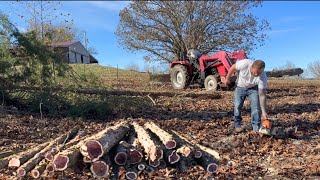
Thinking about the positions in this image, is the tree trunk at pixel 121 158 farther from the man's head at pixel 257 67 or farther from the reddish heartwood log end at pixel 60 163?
the man's head at pixel 257 67

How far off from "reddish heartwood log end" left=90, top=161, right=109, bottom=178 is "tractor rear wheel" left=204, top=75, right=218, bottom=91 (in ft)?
33.4

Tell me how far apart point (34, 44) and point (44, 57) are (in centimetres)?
38

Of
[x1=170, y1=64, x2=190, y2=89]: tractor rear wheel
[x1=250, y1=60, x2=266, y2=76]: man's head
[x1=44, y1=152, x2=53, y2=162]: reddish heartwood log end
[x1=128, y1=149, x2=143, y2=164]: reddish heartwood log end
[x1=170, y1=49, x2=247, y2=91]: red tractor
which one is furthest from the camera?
[x1=170, y1=64, x2=190, y2=89]: tractor rear wheel

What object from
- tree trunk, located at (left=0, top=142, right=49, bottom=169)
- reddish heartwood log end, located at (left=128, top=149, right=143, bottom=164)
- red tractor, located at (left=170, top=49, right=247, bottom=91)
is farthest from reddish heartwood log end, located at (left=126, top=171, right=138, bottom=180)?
red tractor, located at (left=170, top=49, right=247, bottom=91)

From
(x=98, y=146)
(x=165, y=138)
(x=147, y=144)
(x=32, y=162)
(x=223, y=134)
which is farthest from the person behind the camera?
(x=223, y=134)

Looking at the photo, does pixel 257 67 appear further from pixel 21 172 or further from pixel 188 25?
pixel 188 25

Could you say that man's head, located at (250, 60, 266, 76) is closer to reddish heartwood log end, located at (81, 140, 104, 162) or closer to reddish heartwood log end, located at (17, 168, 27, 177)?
reddish heartwood log end, located at (81, 140, 104, 162)

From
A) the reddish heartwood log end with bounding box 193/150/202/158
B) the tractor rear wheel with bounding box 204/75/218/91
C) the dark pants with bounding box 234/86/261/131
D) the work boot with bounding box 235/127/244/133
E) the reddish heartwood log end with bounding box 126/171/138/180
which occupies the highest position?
the tractor rear wheel with bounding box 204/75/218/91

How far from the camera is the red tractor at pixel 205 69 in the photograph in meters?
14.6

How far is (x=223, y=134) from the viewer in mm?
7875

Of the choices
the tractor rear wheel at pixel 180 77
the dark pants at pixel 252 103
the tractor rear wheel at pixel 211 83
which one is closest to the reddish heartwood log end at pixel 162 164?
the dark pants at pixel 252 103

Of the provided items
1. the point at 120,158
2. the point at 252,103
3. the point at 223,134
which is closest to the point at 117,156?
the point at 120,158

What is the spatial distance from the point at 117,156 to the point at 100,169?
302mm

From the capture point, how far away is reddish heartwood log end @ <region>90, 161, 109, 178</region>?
5.31m
